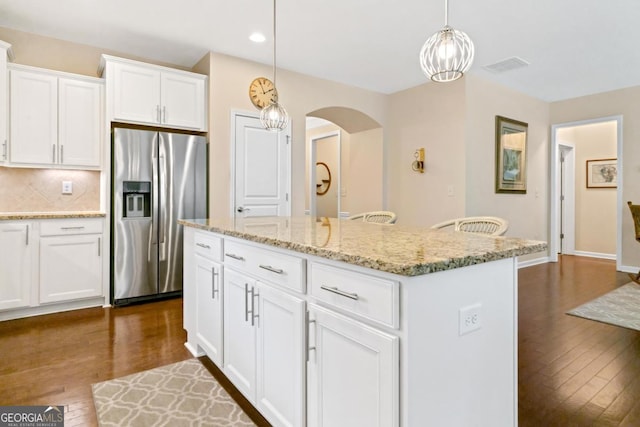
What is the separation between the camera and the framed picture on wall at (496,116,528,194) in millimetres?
4938

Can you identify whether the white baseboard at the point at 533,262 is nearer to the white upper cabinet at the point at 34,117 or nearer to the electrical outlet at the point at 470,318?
the electrical outlet at the point at 470,318

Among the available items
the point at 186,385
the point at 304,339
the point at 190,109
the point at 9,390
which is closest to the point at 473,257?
the point at 304,339

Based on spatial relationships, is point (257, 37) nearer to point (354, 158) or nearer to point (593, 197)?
point (354, 158)

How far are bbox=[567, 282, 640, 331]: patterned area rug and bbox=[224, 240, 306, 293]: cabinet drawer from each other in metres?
3.01

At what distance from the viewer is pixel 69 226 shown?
3244 millimetres

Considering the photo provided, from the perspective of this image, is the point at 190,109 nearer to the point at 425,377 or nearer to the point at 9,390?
the point at 9,390

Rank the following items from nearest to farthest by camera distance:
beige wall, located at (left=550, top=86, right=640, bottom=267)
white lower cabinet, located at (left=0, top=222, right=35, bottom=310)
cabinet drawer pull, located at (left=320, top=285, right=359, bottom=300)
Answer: cabinet drawer pull, located at (left=320, top=285, right=359, bottom=300) < white lower cabinet, located at (left=0, top=222, right=35, bottom=310) < beige wall, located at (left=550, top=86, right=640, bottom=267)

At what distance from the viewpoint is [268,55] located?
4008 mm

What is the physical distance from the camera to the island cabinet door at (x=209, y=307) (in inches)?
79.0

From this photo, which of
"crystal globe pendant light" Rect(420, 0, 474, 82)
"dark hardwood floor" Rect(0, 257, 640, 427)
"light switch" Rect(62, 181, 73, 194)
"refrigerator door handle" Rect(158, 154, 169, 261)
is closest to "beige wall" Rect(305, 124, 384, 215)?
"dark hardwood floor" Rect(0, 257, 640, 427)

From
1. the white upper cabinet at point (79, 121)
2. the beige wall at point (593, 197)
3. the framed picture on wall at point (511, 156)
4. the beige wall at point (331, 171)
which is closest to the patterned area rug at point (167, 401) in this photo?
the white upper cabinet at point (79, 121)

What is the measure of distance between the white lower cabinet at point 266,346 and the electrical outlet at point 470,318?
0.54m

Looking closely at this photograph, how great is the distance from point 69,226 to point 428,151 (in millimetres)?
4248

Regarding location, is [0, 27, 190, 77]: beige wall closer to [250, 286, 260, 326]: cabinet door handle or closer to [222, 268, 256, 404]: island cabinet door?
[222, 268, 256, 404]: island cabinet door
